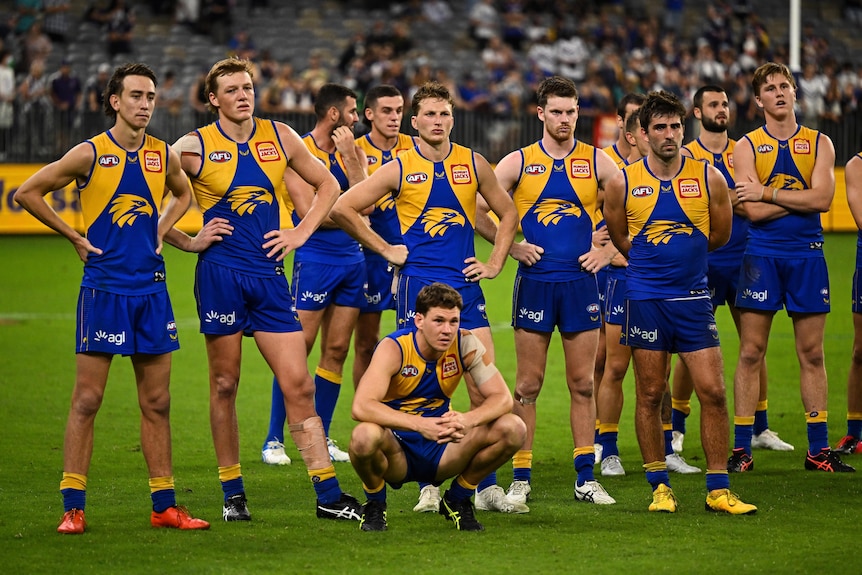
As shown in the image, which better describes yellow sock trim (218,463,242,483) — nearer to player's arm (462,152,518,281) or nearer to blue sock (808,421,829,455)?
player's arm (462,152,518,281)

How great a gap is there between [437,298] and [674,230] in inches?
62.2

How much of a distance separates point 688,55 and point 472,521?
23.4 meters

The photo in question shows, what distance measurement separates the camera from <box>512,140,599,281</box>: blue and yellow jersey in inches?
309

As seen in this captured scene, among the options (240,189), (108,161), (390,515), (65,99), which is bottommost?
(390,515)

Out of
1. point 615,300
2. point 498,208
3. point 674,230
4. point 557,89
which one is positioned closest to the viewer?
point 674,230

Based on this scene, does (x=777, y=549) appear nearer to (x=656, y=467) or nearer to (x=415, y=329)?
(x=656, y=467)

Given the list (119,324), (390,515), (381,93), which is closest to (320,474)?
(390,515)

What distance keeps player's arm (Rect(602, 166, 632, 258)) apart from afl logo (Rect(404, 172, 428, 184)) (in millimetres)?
1098

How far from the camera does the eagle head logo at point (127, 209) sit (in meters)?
6.81

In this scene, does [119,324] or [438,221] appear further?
[438,221]

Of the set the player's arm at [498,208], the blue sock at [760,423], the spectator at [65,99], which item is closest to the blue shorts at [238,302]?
the player's arm at [498,208]

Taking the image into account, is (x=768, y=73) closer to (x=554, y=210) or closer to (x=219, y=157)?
(x=554, y=210)

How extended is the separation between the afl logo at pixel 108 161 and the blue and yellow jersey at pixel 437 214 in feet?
5.58

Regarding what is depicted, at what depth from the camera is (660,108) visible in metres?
7.15
